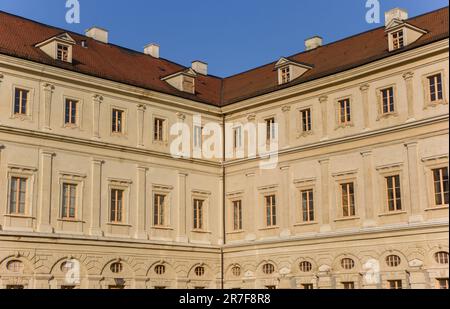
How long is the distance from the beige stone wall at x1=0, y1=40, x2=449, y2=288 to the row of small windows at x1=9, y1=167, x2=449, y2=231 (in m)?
0.28

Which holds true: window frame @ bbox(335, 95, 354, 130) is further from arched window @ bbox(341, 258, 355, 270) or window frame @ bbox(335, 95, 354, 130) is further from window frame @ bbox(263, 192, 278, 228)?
arched window @ bbox(341, 258, 355, 270)

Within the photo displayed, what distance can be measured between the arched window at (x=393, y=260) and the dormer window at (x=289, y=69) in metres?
10.9

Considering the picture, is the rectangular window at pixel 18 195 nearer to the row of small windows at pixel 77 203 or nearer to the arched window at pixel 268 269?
the row of small windows at pixel 77 203

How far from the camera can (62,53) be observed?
36.7m

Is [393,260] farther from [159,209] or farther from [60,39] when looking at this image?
[60,39]

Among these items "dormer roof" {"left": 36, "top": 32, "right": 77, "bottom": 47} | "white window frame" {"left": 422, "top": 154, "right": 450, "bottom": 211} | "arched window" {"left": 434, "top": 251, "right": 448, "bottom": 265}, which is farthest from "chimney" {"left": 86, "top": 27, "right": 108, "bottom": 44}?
"arched window" {"left": 434, "top": 251, "right": 448, "bottom": 265}

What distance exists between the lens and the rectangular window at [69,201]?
3506 cm

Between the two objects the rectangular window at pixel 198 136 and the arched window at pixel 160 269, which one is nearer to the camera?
the arched window at pixel 160 269

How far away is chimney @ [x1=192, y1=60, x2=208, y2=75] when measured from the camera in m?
47.3

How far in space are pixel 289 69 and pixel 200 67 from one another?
9257 millimetres

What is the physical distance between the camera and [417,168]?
3319 cm

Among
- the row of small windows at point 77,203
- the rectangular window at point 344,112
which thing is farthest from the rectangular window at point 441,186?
the row of small windows at point 77,203
